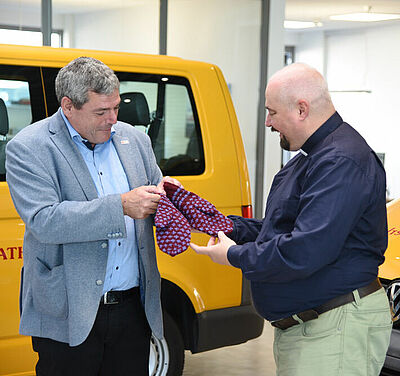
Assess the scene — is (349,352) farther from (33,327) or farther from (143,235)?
(33,327)

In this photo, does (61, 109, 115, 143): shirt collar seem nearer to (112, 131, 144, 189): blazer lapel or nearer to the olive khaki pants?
(112, 131, 144, 189): blazer lapel

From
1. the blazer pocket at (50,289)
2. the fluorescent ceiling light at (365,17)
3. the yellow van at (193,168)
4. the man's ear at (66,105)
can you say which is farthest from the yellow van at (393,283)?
the fluorescent ceiling light at (365,17)

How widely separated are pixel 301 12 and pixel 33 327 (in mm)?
8845

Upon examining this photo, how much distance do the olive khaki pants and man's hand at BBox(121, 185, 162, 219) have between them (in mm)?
645

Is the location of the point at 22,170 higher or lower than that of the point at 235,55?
lower

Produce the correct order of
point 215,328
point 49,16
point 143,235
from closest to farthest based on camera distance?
1. point 143,235
2. point 215,328
3. point 49,16

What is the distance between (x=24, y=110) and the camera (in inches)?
123

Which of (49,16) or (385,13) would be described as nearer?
(49,16)

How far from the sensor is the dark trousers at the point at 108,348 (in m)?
2.23

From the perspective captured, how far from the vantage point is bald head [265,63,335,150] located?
80.0 inches

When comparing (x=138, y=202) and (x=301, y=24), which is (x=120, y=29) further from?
(x=301, y=24)

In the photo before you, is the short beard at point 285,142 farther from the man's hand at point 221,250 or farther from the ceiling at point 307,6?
the ceiling at point 307,6

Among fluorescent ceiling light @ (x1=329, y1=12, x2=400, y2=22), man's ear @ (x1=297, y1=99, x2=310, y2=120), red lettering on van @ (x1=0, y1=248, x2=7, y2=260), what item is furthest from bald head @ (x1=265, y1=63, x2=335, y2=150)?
fluorescent ceiling light @ (x1=329, y1=12, x2=400, y2=22)

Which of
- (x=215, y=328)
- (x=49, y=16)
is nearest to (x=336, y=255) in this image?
(x=215, y=328)
